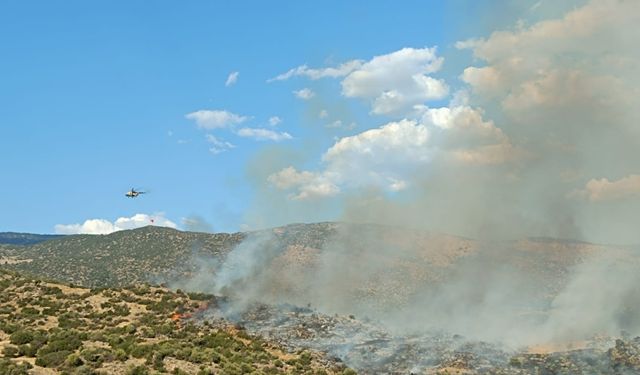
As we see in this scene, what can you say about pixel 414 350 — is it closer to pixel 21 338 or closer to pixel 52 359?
pixel 52 359

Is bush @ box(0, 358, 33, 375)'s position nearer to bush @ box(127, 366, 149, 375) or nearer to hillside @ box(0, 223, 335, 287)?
bush @ box(127, 366, 149, 375)

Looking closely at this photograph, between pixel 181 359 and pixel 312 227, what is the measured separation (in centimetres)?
11010

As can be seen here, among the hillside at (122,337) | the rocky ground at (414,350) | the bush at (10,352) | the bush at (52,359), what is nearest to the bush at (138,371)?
the hillside at (122,337)

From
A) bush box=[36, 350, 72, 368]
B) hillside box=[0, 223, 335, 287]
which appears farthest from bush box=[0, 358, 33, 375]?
hillside box=[0, 223, 335, 287]

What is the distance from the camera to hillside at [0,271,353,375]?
4266 cm

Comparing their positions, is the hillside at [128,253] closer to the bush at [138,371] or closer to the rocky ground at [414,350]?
the rocky ground at [414,350]

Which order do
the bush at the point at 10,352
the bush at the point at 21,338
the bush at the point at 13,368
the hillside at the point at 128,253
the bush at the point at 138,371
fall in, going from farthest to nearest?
the hillside at the point at 128,253
the bush at the point at 21,338
the bush at the point at 10,352
the bush at the point at 138,371
the bush at the point at 13,368

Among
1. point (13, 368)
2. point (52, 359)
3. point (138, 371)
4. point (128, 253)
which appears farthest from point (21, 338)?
point (128, 253)

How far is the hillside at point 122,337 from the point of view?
140 ft

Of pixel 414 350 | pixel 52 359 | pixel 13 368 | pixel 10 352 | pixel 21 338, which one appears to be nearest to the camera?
pixel 13 368

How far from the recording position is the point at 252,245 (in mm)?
141750

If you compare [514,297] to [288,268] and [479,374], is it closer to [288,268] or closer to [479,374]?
[288,268]

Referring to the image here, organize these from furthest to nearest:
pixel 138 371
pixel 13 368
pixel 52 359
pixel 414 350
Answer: pixel 414 350 → pixel 52 359 → pixel 138 371 → pixel 13 368

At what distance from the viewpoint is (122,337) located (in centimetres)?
5006
